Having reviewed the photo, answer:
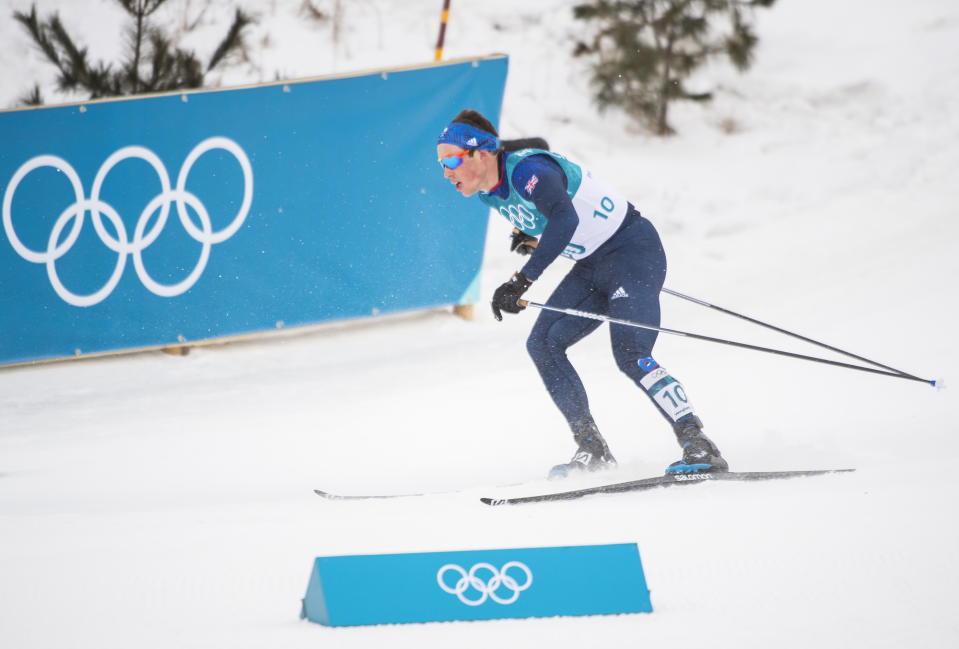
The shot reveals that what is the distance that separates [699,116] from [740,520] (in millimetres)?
8471

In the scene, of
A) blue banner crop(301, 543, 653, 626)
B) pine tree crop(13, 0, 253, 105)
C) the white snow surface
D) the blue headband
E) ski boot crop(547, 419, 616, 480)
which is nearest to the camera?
blue banner crop(301, 543, 653, 626)

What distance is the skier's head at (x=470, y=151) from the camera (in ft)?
11.7

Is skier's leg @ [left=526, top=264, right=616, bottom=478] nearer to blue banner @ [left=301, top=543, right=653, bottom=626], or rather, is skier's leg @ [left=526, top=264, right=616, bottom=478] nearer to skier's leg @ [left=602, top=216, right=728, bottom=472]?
skier's leg @ [left=602, top=216, right=728, bottom=472]

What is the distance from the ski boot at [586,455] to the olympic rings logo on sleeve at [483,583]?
1425 mm

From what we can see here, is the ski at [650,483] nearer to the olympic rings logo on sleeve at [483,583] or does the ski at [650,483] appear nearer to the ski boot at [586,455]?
the ski boot at [586,455]

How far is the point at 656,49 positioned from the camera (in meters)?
10.2

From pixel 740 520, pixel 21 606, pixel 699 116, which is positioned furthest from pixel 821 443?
pixel 699 116

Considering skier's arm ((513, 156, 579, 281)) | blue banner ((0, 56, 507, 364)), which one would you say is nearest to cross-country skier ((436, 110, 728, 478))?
skier's arm ((513, 156, 579, 281))

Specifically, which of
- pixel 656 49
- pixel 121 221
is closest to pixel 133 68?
pixel 121 221

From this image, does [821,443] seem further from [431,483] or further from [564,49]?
[564,49]

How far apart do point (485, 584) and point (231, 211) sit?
14.1 feet

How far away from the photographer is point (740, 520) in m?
3.14

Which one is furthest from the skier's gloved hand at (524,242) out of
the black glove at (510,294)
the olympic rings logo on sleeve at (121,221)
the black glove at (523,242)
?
the olympic rings logo on sleeve at (121,221)

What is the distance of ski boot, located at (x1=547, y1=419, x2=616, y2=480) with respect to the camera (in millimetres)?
3918
